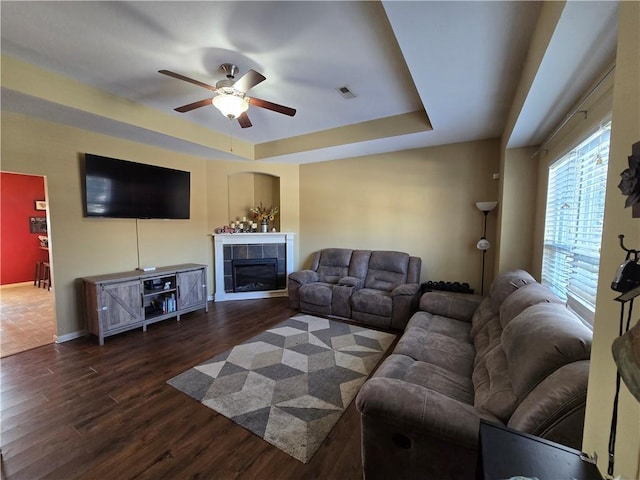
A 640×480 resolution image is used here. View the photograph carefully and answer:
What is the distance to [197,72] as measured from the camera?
2518mm

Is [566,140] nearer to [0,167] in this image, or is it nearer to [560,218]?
[560,218]

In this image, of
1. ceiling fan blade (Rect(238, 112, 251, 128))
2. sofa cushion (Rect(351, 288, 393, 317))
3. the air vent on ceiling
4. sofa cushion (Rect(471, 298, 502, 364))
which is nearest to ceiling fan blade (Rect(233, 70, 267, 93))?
ceiling fan blade (Rect(238, 112, 251, 128))

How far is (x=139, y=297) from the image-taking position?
354 centimetres

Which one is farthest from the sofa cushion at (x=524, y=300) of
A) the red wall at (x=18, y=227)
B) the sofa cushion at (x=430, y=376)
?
the red wall at (x=18, y=227)

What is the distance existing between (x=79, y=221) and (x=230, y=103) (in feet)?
8.64

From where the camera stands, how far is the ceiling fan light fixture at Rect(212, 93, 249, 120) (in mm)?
2403

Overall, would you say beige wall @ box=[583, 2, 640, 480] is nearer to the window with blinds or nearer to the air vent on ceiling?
the window with blinds

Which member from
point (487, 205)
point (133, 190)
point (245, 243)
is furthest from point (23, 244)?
point (487, 205)

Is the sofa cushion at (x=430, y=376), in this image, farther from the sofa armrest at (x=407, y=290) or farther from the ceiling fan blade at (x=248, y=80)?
the ceiling fan blade at (x=248, y=80)

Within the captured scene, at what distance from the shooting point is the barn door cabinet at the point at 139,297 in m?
3.21

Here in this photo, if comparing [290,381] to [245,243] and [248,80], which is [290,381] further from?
[245,243]

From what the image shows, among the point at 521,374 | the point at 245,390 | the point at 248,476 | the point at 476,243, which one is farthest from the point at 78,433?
the point at 476,243

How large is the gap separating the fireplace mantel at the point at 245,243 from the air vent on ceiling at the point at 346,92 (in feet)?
9.42

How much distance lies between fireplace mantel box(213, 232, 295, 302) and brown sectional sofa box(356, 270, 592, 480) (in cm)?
359
